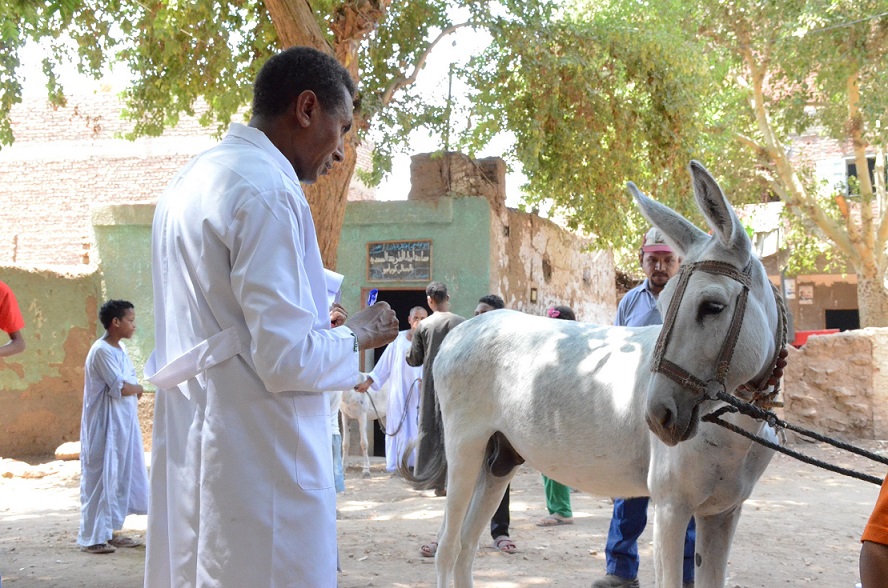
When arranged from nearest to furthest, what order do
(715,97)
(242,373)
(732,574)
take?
(242,373)
(732,574)
(715,97)

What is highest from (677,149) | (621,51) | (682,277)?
(621,51)

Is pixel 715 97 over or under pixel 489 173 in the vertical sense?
over

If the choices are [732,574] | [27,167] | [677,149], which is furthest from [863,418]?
[27,167]

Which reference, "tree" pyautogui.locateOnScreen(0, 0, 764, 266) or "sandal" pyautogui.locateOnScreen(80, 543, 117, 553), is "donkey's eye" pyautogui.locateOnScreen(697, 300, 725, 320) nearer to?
"sandal" pyautogui.locateOnScreen(80, 543, 117, 553)

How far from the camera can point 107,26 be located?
10.7 m

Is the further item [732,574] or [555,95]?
[555,95]

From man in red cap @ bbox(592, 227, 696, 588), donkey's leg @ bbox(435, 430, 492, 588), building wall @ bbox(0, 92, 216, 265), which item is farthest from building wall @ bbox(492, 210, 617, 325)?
building wall @ bbox(0, 92, 216, 265)

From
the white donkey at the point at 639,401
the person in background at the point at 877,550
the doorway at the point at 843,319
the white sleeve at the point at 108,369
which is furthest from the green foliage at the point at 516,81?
the doorway at the point at 843,319

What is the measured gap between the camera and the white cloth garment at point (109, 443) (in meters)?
7.02

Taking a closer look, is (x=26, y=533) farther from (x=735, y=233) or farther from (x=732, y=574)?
(x=735, y=233)

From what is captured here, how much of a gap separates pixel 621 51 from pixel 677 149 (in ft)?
4.67

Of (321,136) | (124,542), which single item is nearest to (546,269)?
(124,542)

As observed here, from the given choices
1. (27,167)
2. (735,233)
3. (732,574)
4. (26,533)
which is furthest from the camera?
(27,167)

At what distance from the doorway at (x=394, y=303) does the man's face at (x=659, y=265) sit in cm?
761
